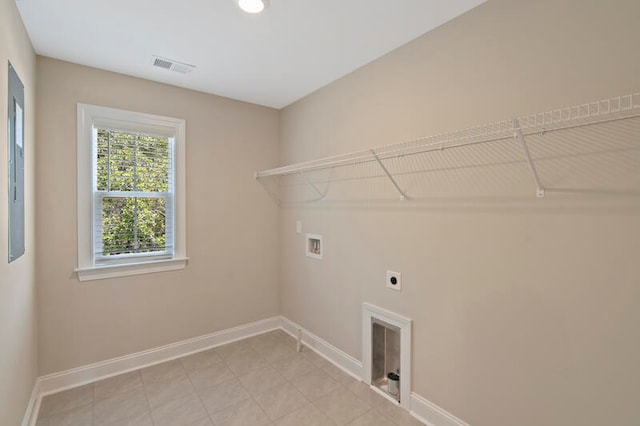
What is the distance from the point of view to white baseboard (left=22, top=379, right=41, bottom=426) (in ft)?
6.11

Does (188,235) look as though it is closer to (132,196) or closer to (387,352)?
(132,196)

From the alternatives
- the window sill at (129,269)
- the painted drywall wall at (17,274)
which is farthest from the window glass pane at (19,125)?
the window sill at (129,269)

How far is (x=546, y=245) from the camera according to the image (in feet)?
4.74

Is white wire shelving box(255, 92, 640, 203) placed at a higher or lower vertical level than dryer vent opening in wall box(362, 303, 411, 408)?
higher

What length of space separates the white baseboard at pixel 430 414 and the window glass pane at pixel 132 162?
2617mm

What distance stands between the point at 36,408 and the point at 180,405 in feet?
3.04

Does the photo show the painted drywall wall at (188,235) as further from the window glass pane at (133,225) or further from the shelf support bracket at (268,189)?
the window glass pane at (133,225)

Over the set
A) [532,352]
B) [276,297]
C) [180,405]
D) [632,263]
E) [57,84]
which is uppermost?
[57,84]

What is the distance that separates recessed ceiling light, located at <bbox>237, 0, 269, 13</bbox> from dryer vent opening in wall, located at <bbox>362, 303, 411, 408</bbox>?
206cm

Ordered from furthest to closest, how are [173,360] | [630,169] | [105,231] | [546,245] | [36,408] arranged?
[173,360] → [105,231] → [36,408] → [546,245] → [630,169]

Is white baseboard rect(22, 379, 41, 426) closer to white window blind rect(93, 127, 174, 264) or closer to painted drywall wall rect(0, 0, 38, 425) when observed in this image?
painted drywall wall rect(0, 0, 38, 425)

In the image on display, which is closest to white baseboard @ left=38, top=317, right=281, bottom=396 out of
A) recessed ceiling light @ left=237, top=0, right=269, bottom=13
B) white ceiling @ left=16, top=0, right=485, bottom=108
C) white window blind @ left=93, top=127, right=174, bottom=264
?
white window blind @ left=93, top=127, right=174, bottom=264

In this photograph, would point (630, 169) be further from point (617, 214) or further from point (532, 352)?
point (532, 352)

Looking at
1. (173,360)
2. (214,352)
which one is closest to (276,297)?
(214,352)
